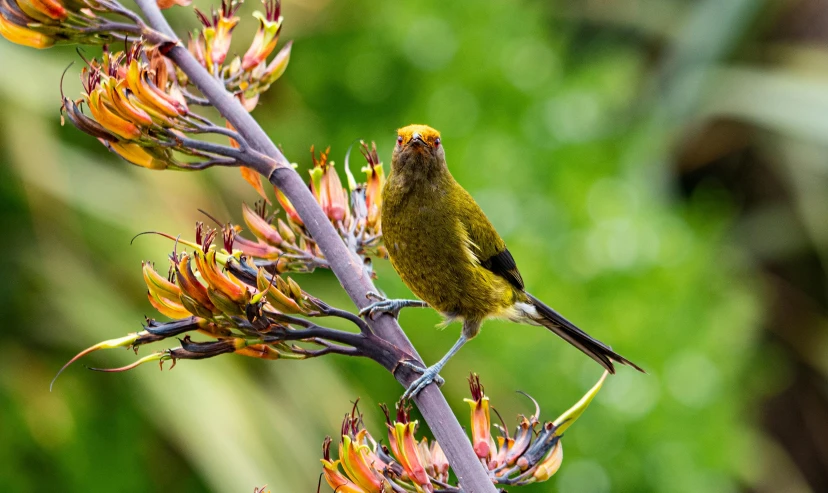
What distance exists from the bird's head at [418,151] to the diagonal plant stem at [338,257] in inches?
22.5

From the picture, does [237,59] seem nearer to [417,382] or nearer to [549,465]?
[417,382]

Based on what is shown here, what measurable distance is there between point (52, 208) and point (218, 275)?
132 inches

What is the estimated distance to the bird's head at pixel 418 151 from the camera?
205 cm

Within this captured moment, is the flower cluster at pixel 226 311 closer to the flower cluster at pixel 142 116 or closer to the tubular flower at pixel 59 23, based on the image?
the flower cluster at pixel 142 116

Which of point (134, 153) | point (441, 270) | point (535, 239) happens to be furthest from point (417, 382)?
point (535, 239)

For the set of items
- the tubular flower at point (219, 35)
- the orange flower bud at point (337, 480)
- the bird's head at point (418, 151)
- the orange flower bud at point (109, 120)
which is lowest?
the orange flower bud at point (337, 480)

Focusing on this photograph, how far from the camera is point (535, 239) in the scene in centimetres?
515

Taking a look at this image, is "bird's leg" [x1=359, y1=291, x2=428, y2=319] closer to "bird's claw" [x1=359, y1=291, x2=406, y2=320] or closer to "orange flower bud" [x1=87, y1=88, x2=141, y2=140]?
"bird's claw" [x1=359, y1=291, x2=406, y2=320]

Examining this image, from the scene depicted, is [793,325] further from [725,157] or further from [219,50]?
[219,50]

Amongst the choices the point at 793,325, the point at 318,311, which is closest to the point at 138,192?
the point at 318,311

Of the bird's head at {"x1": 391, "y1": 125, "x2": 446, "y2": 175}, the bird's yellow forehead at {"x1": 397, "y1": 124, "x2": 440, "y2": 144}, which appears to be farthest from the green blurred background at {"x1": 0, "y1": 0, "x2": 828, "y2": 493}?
the bird's yellow forehead at {"x1": 397, "y1": 124, "x2": 440, "y2": 144}

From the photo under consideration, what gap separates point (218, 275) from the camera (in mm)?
1292

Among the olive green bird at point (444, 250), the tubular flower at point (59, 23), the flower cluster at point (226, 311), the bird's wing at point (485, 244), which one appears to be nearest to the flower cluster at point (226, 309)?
the flower cluster at point (226, 311)

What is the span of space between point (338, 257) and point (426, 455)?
14.4 inches
